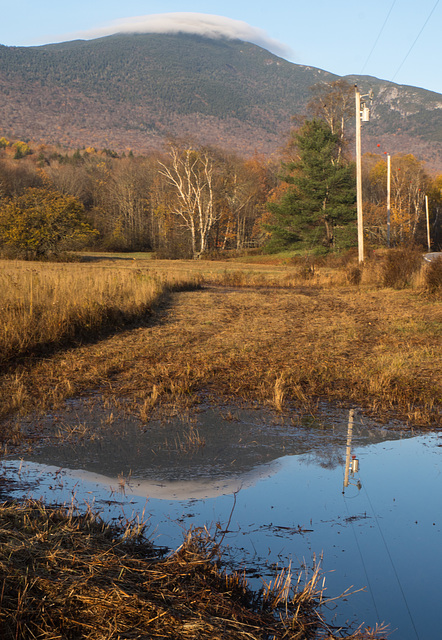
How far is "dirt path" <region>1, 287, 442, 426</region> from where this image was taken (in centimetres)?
763

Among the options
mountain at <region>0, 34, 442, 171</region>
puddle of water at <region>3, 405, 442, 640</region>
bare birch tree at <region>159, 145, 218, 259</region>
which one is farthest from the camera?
mountain at <region>0, 34, 442, 171</region>

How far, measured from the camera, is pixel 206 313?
14781 mm

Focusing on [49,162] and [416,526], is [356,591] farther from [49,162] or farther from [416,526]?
[49,162]

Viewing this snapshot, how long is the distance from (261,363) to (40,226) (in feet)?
89.8

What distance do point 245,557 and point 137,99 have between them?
198m

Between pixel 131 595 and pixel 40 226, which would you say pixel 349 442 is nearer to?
pixel 131 595

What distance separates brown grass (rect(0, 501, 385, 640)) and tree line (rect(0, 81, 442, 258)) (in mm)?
31545

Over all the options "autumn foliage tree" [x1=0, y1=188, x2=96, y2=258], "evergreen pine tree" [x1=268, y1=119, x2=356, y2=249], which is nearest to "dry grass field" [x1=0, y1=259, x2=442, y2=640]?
"autumn foliage tree" [x1=0, y1=188, x2=96, y2=258]

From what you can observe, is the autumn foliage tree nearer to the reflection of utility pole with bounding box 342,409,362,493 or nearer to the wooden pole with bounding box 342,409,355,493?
the wooden pole with bounding box 342,409,355,493

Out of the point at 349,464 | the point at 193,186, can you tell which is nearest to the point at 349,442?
the point at 349,464

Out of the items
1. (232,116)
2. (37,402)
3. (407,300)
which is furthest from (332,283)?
(232,116)

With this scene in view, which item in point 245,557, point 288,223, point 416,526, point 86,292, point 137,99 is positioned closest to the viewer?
point 245,557

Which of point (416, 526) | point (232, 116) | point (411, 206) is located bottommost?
point (416, 526)

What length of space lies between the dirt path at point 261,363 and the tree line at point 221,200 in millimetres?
22308
